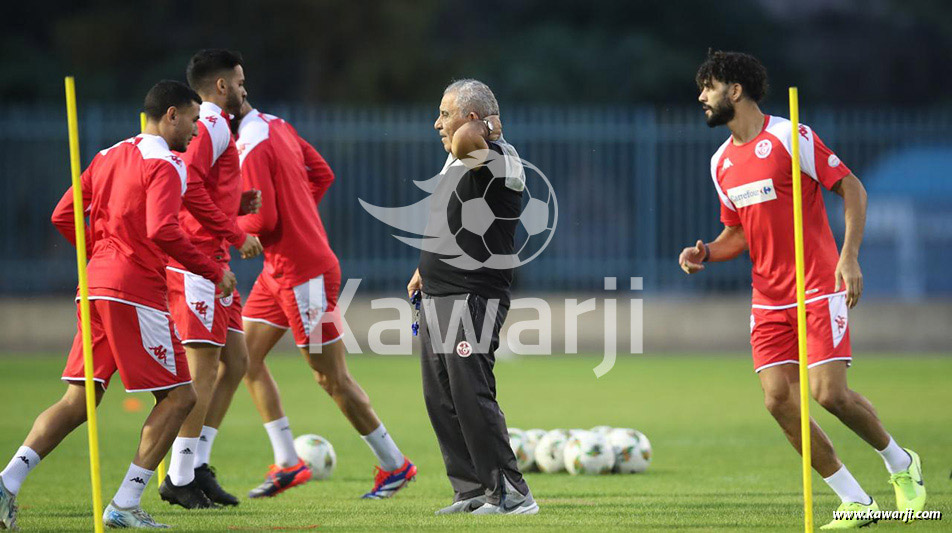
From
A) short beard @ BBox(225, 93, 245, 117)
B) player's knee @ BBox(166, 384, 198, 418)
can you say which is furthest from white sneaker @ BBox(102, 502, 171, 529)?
short beard @ BBox(225, 93, 245, 117)

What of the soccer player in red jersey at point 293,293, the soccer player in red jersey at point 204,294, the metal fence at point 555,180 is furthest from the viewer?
the metal fence at point 555,180

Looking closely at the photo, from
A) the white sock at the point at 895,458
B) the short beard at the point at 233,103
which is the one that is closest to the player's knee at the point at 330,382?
the short beard at the point at 233,103

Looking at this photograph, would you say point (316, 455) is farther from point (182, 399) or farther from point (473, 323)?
point (473, 323)

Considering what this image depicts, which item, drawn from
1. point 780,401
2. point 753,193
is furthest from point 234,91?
point 780,401

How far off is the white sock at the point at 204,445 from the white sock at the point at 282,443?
0.52 metres

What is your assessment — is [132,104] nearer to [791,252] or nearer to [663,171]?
[663,171]

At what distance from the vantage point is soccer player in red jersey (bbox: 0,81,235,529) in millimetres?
7277

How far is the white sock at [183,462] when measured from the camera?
8.31 metres

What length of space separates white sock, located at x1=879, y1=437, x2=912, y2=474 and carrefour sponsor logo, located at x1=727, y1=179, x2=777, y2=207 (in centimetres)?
154

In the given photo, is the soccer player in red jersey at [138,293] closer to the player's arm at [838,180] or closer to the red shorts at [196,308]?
the red shorts at [196,308]

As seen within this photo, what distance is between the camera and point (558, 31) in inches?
1438

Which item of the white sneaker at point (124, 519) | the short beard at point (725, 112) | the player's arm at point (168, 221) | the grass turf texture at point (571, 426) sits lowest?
the grass turf texture at point (571, 426)

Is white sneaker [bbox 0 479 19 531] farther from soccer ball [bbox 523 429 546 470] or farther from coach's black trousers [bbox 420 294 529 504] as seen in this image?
soccer ball [bbox 523 429 546 470]

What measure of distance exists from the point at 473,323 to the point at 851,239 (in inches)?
83.4
